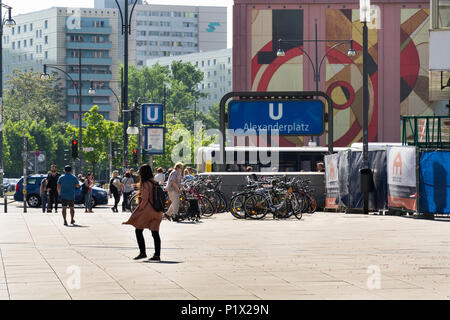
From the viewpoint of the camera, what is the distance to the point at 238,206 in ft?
87.6

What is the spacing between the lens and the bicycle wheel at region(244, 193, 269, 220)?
26062 mm

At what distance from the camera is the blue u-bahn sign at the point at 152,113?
3722 cm

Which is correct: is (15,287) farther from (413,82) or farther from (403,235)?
(413,82)

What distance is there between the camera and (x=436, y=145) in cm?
3269

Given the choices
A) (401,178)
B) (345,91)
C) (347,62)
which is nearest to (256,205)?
(401,178)

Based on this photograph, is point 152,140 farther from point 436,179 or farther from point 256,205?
point 436,179

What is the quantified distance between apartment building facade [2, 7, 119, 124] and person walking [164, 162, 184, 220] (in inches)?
5042

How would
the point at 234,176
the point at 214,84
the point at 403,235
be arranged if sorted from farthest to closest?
the point at 214,84
the point at 234,176
the point at 403,235

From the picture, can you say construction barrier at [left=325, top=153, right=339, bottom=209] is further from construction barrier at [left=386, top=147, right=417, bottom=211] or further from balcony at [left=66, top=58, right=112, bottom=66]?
balcony at [left=66, top=58, right=112, bottom=66]

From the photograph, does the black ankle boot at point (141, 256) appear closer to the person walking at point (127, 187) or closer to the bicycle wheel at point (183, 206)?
the bicycle wheel at point (183, 206)

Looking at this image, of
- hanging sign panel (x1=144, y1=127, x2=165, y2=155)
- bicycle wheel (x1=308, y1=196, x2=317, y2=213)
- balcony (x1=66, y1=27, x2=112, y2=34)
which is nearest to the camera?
bicycle wheel (x1=308, y1=196, x2=317, y2=213)

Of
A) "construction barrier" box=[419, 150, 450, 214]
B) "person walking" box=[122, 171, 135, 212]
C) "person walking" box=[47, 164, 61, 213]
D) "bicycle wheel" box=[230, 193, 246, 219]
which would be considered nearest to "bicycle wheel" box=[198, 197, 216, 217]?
"bicycle wheel" box=[230, 193, 246, 219]
